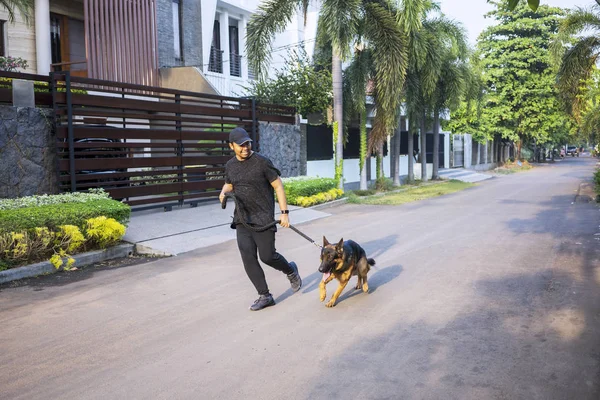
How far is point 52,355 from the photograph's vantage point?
4.83 metres

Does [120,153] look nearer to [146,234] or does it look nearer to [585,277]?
[146,234]

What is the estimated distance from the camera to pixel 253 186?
5.96 meters

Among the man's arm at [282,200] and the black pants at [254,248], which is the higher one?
the man's arm at [282,200]

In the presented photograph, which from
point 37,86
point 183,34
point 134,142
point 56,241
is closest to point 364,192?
point 183,34

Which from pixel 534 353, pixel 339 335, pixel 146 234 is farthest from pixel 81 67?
pixel 534 353

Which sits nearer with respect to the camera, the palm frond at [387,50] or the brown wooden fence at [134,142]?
the brown wooden fence at [134,142]

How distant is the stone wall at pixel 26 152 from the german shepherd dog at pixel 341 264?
7023 millimetres

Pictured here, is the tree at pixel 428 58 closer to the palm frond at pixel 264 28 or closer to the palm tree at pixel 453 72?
the palm tree at pixel 453 72

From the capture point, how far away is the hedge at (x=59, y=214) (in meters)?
8.07

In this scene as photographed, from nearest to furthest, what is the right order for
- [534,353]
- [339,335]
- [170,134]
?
1. [534,353]
2. [339,335]
3. [170,134]

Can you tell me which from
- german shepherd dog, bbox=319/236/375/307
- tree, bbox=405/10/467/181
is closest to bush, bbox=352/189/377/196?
tree, bbox=405/10/467/181

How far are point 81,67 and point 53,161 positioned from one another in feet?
32.0

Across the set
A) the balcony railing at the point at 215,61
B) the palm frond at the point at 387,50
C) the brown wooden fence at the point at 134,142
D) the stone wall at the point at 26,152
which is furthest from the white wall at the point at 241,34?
the stone wall at the point at 26,152

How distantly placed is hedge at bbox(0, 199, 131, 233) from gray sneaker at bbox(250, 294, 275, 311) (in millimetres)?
4043
